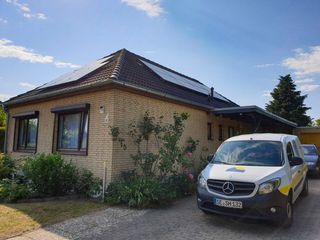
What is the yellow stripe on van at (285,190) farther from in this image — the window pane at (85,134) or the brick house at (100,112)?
the window pane at (85,134)

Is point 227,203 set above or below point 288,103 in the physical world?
below

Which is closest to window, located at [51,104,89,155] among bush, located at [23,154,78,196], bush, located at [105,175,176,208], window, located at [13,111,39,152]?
bush, located at [23,154,78,196]

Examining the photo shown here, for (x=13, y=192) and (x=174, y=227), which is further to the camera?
(x=13, y=192)

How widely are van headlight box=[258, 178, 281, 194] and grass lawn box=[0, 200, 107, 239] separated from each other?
14.0 ft

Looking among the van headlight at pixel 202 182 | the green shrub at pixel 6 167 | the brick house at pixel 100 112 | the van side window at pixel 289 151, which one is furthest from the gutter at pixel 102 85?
the van side window at pixel 289 151

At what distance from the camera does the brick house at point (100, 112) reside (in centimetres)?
915

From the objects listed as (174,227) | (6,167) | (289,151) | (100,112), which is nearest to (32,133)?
(6,167)

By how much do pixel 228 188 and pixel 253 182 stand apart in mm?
511

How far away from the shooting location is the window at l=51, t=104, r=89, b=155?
10102mm

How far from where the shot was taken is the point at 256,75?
15.1 metres

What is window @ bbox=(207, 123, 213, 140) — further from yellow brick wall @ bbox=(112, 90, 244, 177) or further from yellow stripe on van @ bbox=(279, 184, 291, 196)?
yellow stripe on van @ bbox=(279, 184, 291, 196)

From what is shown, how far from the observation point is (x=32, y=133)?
13289 mm

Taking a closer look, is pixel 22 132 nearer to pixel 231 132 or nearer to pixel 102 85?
pixel 102 85

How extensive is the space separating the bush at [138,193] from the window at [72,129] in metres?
2.30
